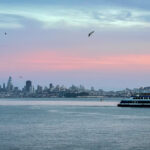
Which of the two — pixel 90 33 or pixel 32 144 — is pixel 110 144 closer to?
pixel 32 144

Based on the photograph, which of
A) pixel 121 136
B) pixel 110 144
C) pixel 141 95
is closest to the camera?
pixel 110 144

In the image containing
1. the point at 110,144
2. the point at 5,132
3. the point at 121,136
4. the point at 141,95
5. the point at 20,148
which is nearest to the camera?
the point at 20,148

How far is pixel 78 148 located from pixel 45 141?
6.98 m

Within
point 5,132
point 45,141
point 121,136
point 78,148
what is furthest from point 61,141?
point 5,132

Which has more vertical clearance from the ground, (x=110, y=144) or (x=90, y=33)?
(x=90, y=33)

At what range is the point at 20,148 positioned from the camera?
48.9 m

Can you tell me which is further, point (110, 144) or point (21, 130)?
point (21, 130)

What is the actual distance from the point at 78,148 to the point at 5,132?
787 inches

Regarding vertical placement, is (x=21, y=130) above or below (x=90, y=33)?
below

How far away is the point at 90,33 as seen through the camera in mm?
54531

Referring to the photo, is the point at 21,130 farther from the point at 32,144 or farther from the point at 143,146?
the point at 143,146

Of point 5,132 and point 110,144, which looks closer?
point 110,144

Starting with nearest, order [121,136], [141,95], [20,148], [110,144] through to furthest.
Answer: [20,148] < [110,144] < [121,136] < [141,95]

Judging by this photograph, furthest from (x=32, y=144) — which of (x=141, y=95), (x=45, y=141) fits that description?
(x=141, y=95)
